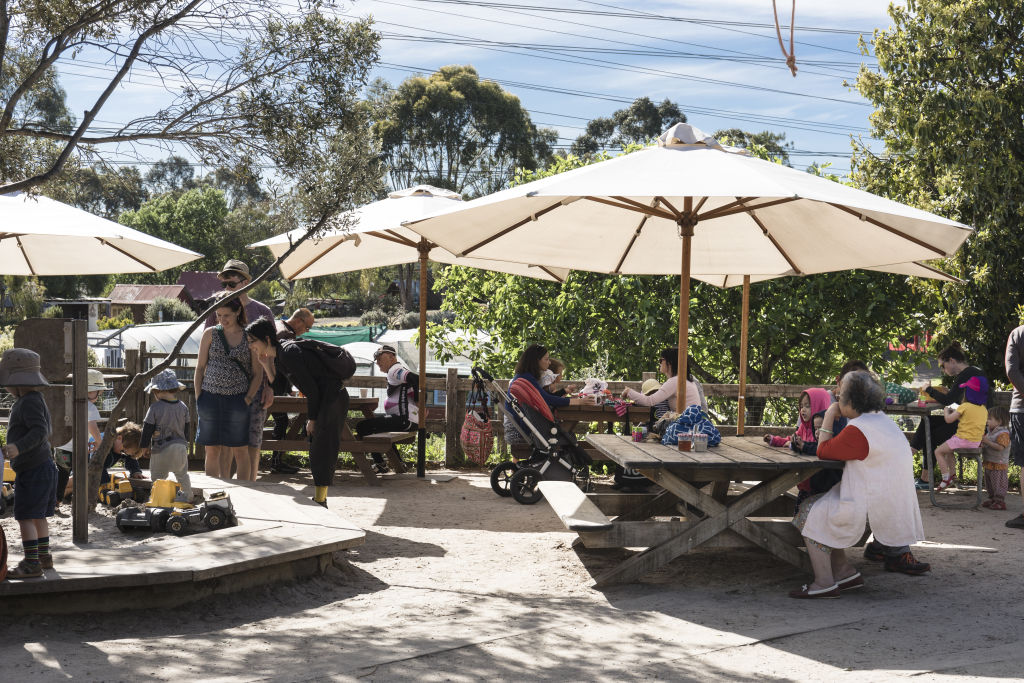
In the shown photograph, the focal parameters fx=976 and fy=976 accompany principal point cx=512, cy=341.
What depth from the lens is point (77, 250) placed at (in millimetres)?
9539

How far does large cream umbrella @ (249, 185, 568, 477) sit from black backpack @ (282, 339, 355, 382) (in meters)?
2.04

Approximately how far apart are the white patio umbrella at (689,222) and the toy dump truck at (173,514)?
2.52 m

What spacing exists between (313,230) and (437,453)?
6.53m

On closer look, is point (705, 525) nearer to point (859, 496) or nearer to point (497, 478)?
point (859, 496)

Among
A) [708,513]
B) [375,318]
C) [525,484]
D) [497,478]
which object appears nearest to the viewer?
[708,513]

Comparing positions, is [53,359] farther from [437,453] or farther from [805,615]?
[437,453]

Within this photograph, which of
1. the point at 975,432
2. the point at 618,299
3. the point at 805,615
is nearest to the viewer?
the point at 805,615

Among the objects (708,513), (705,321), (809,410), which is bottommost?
(708,513)

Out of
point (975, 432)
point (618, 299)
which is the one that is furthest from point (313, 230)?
point (618, 299)

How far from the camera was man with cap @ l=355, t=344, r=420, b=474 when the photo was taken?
10.1m

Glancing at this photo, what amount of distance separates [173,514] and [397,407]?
4.62 meters

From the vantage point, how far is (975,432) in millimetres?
8773

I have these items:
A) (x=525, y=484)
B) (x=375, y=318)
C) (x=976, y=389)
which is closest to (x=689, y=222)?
(x=525, y=484)

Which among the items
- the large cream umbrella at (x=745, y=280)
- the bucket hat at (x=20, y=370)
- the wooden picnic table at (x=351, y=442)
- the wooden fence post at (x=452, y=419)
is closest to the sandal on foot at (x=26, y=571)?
the bucket hat at (x=20, y=370)
